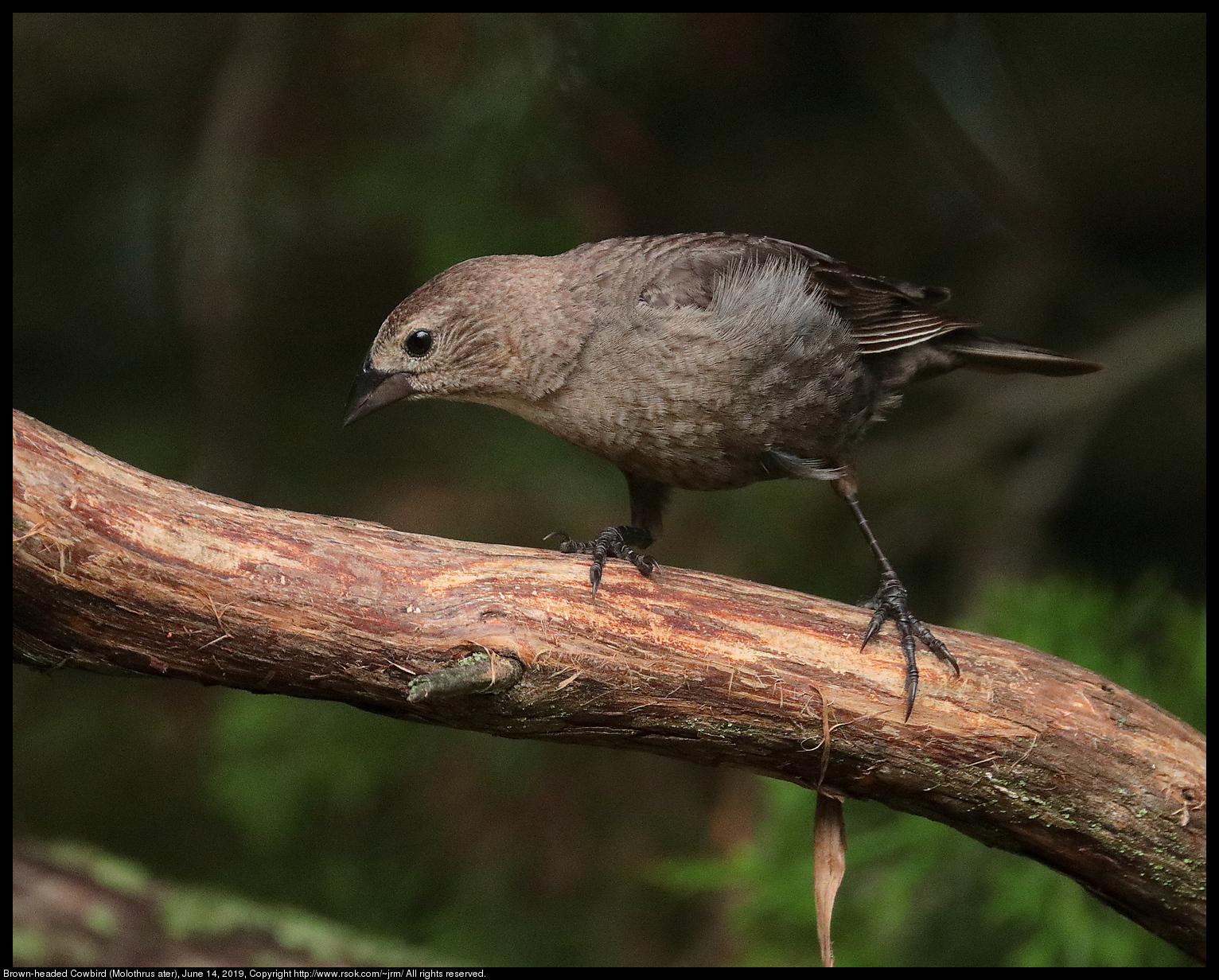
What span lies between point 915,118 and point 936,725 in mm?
3100

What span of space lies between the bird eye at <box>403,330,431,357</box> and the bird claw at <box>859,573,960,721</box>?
1.55 metres

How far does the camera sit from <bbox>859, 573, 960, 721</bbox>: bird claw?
119 inches

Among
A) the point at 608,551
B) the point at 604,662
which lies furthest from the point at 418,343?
the point at 604,662

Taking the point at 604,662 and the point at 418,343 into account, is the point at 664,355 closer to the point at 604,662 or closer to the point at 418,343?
the point at 418,343

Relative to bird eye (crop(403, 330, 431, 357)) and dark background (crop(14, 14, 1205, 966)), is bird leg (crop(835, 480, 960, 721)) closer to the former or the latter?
dark background (crop(14, 14, 1205, 966))

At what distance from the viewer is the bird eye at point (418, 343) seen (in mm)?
3727

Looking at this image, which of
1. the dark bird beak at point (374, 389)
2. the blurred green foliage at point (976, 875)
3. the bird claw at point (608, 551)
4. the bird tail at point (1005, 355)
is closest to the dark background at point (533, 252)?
the blurred green foliage at point (976, 875)

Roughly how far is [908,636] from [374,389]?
1.77 m

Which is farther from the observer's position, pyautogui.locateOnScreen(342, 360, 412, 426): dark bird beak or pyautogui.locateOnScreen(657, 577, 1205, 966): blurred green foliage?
pyautogui.locateOnScreen(342, 360, 412, 426): dark bird beak

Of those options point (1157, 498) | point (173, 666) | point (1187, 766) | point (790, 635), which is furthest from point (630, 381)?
point (1157, 498)

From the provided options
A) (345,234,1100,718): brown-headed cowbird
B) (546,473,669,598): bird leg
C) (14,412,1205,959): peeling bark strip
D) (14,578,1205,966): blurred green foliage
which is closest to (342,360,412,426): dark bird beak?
(345,234,1100,718): brown-headed cowbird

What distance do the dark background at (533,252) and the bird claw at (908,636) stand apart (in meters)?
1.41

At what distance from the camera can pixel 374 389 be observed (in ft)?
12.4

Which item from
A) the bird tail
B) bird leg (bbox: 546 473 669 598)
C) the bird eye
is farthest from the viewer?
the bird tail
